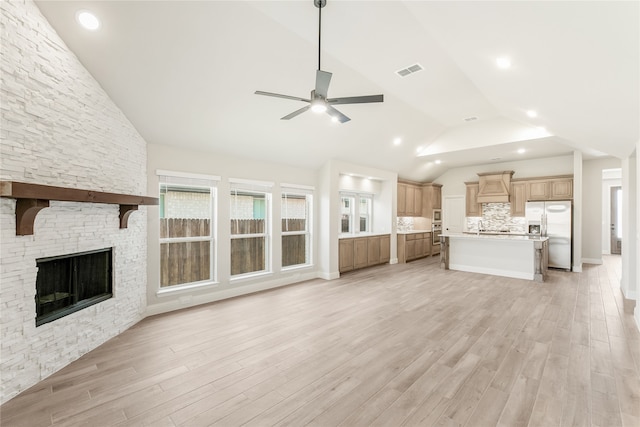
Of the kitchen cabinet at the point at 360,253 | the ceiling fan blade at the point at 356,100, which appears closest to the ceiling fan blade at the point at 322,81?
the ceiling fan blade at the point at 356,100

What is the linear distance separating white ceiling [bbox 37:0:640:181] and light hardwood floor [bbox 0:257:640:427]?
8.32 feet

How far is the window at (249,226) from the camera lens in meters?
5.21

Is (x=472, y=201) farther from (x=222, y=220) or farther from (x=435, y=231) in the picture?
(x=222, y=220)

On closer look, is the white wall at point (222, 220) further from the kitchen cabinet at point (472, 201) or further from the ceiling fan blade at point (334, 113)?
the kitchen cabinet at point (472, 201)

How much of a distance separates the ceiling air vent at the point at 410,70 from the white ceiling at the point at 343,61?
0.08 metres

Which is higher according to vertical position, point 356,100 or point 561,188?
point 356,100

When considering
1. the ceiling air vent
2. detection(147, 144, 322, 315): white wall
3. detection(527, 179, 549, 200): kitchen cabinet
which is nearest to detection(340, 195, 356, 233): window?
detection(147, 144, 322, 315): white wall

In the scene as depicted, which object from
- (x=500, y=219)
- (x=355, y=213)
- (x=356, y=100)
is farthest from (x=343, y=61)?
(x=500, y=219)

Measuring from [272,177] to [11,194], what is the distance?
3.85m

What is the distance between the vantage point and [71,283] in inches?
117

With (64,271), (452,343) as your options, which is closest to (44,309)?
(64,271)

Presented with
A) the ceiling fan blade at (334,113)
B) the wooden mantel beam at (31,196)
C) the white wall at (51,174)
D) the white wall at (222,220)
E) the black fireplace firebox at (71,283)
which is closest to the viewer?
the wooden mantel beam at (31,196)

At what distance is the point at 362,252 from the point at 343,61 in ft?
15.8

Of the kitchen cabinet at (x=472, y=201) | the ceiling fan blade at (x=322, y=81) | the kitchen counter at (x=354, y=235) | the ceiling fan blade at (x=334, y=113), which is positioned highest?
the ceiling fan blade at (x=322, y=81)
